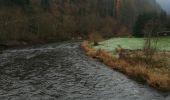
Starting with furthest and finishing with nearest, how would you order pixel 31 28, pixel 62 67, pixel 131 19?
pixel 131 19 < pixel 31 28 < pixel 62 67

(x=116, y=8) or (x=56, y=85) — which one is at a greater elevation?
(x=116, y=8)

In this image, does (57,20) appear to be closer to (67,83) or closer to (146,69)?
(146,69)

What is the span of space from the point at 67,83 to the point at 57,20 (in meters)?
73.5

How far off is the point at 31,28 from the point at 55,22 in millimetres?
13535

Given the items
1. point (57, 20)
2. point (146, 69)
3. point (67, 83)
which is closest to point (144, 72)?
point (146, 69)

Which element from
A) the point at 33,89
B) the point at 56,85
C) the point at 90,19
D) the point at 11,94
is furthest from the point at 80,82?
the point at 90,19

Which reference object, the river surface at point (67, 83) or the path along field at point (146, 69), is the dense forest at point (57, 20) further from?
the path along field at point (146, 69)

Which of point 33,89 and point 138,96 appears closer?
point 138,96

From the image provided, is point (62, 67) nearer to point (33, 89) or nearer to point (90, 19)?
point (33, 89)

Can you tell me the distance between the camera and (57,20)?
101 m

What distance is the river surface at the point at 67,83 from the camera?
2423 cm

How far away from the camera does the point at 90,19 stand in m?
121

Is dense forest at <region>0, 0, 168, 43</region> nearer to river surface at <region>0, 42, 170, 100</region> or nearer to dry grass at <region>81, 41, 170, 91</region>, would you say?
river surface at <region>0, 42, 170, 100</region>

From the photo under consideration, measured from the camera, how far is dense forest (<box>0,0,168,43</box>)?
77.8 m
